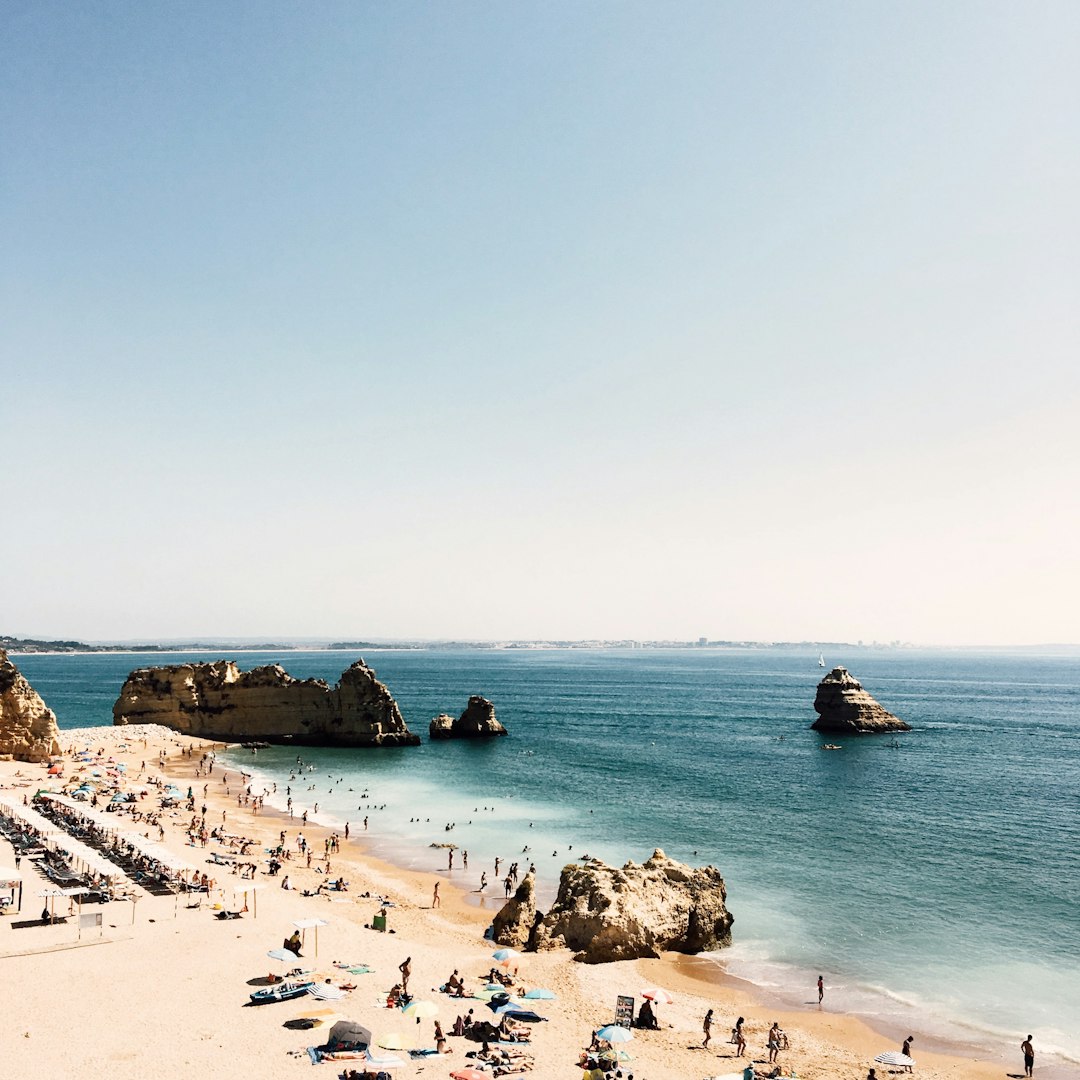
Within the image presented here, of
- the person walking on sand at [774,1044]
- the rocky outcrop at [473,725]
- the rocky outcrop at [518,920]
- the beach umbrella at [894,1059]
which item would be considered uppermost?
the beach umbrella at [894,1059]

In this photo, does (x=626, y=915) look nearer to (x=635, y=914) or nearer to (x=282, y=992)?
(x=635, y=914)

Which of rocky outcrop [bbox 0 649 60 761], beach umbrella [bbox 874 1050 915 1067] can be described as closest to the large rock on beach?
beach umbrella [bbox 874 1050 915 1067]

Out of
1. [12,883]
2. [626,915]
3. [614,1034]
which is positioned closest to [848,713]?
[626,915]

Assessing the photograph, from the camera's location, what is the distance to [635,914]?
1230 inches

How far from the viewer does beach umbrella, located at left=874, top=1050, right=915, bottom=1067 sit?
21969mm

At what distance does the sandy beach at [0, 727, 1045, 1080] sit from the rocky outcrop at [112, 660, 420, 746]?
5373cm

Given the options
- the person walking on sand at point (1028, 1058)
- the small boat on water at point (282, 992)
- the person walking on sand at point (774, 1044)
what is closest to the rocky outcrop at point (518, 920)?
the small boat on water at point (282, 992)

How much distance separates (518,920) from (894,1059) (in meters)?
15.9

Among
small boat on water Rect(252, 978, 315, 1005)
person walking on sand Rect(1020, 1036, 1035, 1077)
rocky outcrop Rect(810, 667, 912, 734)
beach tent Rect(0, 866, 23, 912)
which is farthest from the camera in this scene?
rocky outcrop Rect(810, 667, 912, 734)

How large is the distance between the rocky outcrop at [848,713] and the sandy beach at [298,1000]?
78603 mm

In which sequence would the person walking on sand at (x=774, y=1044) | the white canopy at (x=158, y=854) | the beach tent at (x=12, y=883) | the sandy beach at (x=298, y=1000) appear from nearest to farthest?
1. the sandy beach at (x=298, y=1000)
2. the person walking on sand at (x=774, y=1044)
3. the beach tent at (x=12, y=883)
4. the white canopy at (x=158, y=854)

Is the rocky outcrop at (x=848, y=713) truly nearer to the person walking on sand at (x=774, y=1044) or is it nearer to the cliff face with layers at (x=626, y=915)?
the cliff face with layers at (x=626, y=915)

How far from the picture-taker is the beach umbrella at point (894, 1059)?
22.0m

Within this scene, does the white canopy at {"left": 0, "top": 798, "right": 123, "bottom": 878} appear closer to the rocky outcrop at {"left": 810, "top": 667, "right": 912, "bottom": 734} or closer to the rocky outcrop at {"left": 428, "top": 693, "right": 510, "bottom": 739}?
the rocky outcrop at {"left": 428, "top": 693, "right": 510, "bottom": 739}
